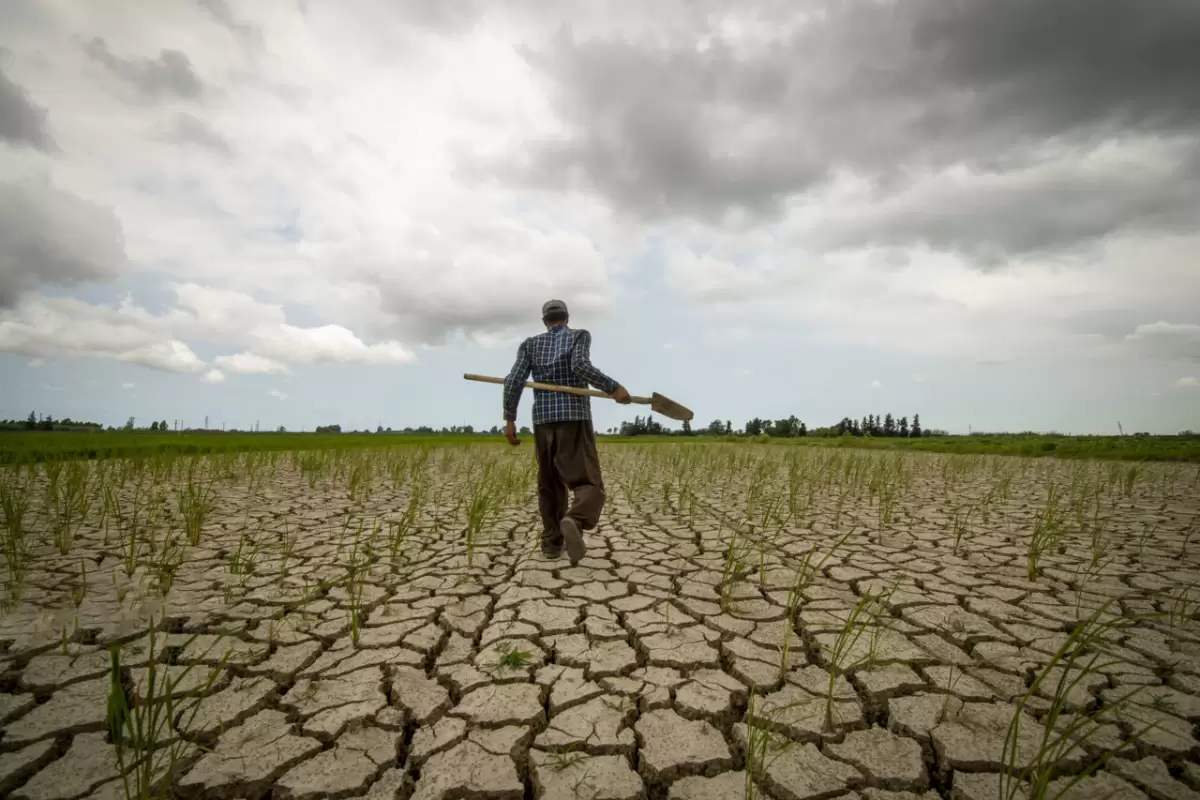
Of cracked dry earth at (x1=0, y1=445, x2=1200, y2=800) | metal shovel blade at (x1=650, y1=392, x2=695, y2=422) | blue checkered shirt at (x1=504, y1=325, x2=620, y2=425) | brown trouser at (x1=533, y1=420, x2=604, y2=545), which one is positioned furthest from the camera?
metal shovel blade at (x1=650, y1=392, x2=695, y2=422)

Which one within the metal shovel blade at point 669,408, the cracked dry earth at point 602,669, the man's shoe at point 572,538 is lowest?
the cracked dry earth at point 602,669

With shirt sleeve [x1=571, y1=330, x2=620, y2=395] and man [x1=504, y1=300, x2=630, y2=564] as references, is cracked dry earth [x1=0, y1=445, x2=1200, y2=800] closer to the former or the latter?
man [x1=504, y1=300, x2=630, y2=564]

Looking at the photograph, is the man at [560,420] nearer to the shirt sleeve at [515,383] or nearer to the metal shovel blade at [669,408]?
the shirt sleeve at [515,383]

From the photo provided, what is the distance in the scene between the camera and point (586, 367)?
3.40m

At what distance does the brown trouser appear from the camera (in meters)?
3.25

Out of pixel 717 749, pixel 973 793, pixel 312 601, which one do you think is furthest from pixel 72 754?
pixel 973 793

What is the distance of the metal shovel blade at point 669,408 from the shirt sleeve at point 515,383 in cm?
97

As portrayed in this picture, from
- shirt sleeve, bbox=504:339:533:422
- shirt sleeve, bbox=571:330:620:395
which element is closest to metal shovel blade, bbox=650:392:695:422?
shirt sleeve, bbox=571:330:620:395

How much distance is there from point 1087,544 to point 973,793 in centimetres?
345

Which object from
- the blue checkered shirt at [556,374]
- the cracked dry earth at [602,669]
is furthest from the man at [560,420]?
the cracked dry earth at [602,669]

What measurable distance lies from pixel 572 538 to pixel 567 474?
0.43 meters

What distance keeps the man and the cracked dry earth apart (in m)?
0.34

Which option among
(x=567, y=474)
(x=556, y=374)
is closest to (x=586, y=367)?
(x=556, y=374)

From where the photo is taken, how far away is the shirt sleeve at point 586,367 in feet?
11.2
